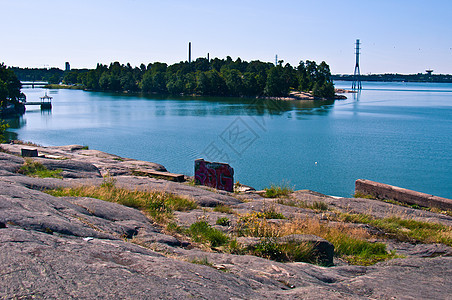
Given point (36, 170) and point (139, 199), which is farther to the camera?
point (36, 170)

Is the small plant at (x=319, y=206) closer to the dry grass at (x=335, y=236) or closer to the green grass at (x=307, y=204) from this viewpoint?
the green grass at (x=307, y=204)

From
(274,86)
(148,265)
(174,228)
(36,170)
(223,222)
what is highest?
(274,86)

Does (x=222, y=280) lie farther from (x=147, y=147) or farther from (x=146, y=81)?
(x=146, y=81)

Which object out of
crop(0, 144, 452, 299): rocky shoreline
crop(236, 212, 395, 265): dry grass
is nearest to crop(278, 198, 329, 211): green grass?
crop(0, 144, 452, 299): rocky shoreline

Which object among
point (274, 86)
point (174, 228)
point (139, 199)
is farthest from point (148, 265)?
point (274, 86)

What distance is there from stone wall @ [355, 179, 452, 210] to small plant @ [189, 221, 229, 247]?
12611 mm

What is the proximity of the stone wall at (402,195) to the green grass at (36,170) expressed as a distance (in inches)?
567

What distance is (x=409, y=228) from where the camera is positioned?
40.5 feet

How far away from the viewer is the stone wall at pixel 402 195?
1762cm

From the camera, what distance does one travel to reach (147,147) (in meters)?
47.7

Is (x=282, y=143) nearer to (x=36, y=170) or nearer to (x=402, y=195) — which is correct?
(x=402, y=195)

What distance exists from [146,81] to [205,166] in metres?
159

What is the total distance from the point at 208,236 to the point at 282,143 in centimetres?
4333

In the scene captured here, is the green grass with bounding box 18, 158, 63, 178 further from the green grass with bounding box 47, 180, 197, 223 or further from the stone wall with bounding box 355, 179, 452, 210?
the stone wall with bounding box 355, 179, 452, 210
